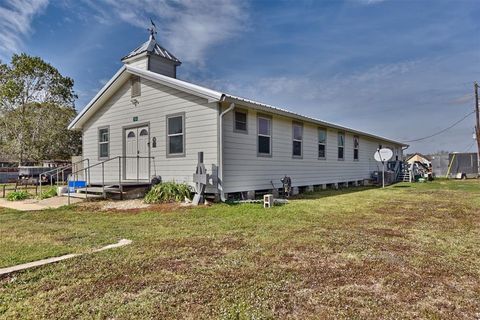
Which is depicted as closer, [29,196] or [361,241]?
[361,241]

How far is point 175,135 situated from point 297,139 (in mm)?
4813

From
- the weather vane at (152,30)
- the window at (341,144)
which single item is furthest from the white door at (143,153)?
the window at (341,144)

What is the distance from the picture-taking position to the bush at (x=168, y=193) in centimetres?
893

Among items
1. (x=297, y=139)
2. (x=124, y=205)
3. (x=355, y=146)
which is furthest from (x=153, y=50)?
(x=355, y=146)

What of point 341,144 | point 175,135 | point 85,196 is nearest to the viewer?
point 85,196

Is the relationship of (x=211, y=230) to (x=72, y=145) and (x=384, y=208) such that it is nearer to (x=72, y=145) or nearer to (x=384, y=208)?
(x=384, y=208)

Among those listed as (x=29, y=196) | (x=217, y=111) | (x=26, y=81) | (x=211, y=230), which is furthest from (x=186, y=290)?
(x=26, y=81)

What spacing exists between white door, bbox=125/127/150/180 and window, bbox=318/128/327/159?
725 centimetres

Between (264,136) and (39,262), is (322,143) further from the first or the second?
(39,262)

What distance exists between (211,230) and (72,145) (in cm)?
2931

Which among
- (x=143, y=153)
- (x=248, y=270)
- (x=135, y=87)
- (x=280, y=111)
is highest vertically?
(x=135, y=87)

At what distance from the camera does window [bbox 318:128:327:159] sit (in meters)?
13.8

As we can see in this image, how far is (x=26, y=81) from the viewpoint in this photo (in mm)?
24891

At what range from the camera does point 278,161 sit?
11.1m
